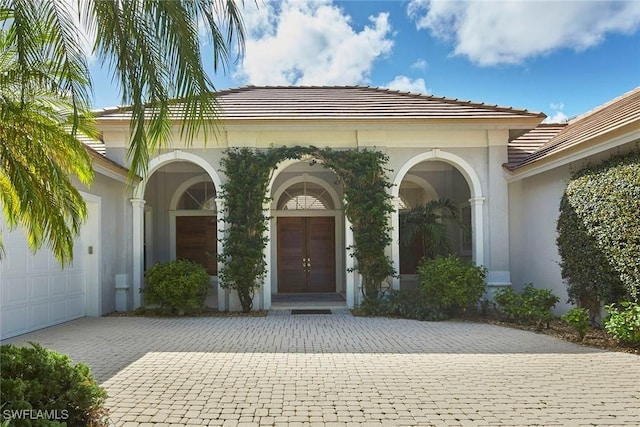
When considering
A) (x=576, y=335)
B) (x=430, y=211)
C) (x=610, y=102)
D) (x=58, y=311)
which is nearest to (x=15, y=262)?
(x=58, y=311)

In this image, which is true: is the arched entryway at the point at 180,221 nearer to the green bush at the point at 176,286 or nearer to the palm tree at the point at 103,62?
the green bush at the point at 176,286

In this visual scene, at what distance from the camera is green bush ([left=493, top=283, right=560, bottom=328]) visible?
29.1 feet

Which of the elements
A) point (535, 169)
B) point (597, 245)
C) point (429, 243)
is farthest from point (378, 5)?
point (597, 245)

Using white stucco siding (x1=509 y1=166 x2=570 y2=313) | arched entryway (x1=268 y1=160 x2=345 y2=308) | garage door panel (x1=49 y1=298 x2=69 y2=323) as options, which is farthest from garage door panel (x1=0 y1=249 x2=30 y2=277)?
white stucco siding (x1=509 y1=166 x2=570 y2=313)

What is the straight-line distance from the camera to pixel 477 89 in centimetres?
1572

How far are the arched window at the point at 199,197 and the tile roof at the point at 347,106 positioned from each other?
315 cm

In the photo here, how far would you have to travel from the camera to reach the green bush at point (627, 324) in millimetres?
6773

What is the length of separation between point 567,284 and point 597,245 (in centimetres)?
141

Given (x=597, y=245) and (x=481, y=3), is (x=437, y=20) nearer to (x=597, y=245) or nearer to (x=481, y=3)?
(x=481, y=3)

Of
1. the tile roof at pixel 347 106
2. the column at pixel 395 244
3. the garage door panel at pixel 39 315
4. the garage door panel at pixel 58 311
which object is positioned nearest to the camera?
the garage door panel at pixel 39 315

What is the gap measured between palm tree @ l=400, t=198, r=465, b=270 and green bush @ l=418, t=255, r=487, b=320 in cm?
110

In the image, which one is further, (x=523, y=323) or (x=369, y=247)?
(x=369, y=247)

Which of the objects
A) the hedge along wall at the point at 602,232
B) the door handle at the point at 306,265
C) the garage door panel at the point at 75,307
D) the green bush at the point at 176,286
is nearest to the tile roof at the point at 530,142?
the hedge along wall at the point at 602,232

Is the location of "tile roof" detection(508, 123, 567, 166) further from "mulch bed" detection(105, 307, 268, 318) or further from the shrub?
"mulch bed" detection(105, 307, 268, 318)
